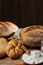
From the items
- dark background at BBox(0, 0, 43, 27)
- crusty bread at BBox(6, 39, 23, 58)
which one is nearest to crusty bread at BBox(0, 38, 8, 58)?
crusty bread at BBox(6, 39, 23, 58)

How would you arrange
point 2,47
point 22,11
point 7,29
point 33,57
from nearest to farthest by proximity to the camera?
point 33,57, point 2,47, point 7,29, point 22,11

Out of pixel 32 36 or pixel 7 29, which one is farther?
pixel 7 29

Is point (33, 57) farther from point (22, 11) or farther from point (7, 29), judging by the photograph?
point (22, 11)

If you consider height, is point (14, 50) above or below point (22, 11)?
above

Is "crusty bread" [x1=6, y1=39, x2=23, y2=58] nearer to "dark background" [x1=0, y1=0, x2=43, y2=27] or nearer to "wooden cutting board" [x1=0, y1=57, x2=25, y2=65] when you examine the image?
"wooden cutting board" [x1=0, y1=57, x2=25, y2=65]

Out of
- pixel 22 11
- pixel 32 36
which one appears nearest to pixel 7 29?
pixel 32 36

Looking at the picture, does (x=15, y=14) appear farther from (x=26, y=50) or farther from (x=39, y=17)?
(x=26, y=50)

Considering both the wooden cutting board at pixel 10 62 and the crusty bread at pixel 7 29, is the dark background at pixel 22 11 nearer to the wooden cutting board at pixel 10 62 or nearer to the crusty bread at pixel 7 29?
the crusty bread at pixel 7 29
